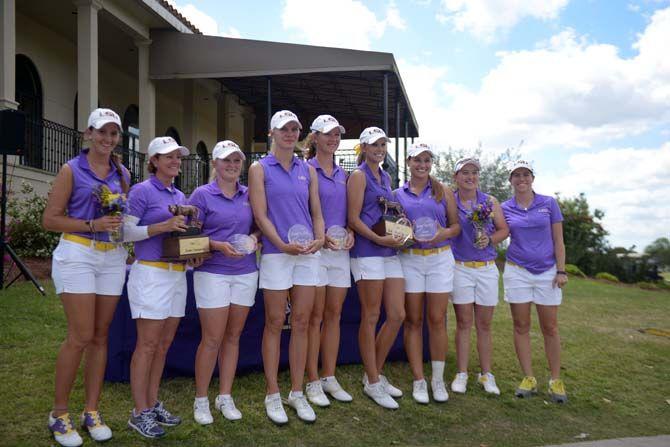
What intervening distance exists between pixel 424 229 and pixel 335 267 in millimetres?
804

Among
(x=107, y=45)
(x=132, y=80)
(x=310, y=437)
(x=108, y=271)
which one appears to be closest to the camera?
(x=108, y=271)

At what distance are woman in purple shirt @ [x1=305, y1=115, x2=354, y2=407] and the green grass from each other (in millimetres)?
359

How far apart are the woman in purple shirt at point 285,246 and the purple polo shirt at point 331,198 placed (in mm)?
140

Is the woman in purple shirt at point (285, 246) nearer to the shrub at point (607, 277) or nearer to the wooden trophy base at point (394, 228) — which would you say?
the wooden trophy base at point (394, 228)

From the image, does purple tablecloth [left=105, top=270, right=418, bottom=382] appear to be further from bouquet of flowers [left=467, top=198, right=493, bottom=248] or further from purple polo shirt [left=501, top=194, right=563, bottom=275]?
purple polo shirt [left=501, top=194, right=563, bottom=275]

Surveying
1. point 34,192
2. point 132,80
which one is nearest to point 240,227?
point 34,192

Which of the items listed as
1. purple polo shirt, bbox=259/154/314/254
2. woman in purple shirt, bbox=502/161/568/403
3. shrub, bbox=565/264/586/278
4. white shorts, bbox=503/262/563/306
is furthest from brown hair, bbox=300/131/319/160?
shrub, bbox=565/264/586/278

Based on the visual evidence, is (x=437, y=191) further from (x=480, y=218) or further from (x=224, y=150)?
(x=224, y=150)

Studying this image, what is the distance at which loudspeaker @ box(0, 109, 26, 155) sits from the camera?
7.73 metres

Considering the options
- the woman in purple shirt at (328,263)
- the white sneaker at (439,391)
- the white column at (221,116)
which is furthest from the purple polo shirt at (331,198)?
the white column at (221,116)

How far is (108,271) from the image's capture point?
3.48m

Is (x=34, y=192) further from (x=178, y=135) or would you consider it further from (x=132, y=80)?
(x=178, y=135)

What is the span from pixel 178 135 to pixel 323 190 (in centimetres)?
1534

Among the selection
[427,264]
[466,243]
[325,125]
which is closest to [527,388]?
[466,243]
